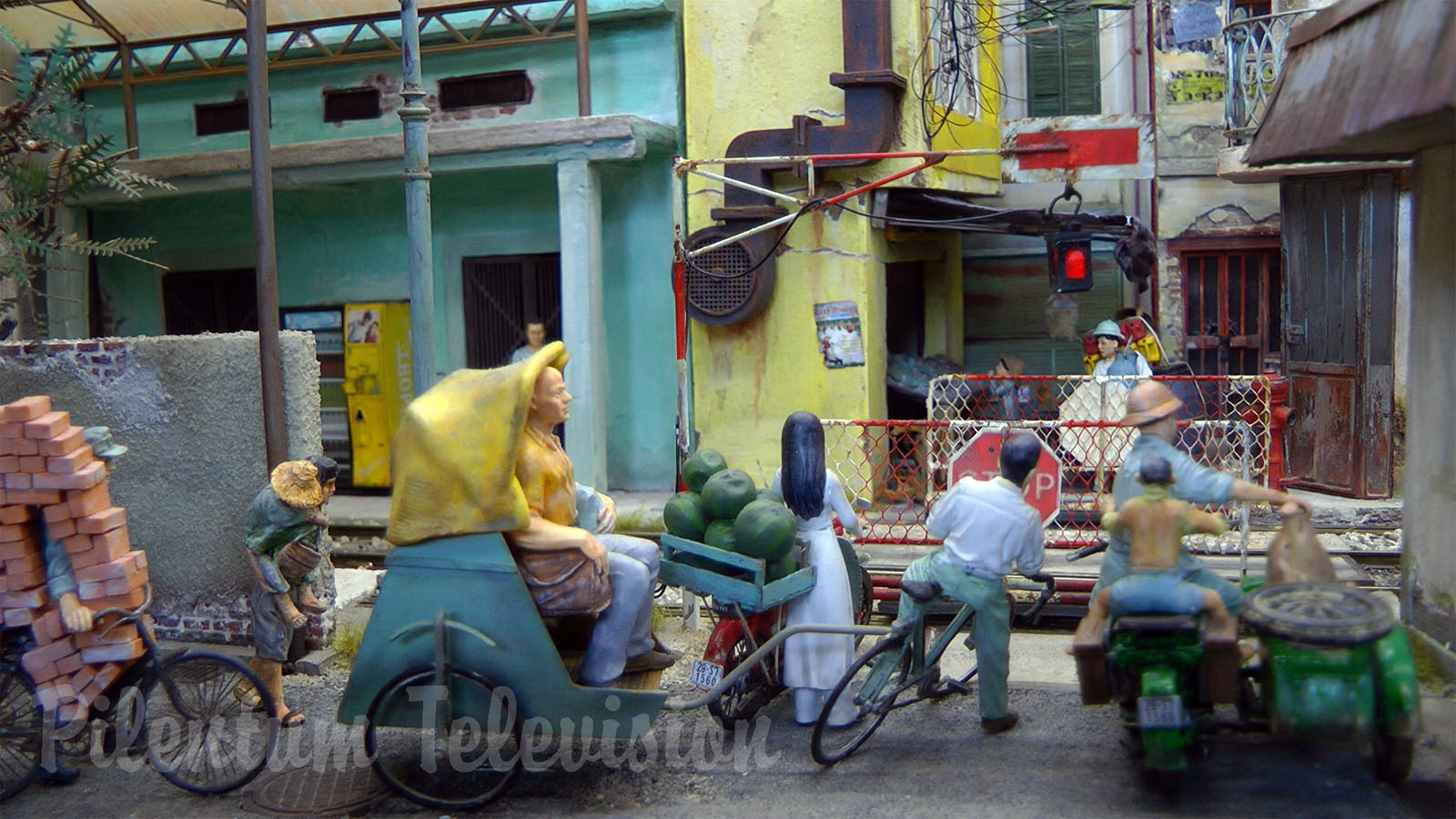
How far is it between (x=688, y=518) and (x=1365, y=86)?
12.7 feet

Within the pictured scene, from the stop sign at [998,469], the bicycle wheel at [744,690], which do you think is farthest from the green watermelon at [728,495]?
the stop sign at [998,469]

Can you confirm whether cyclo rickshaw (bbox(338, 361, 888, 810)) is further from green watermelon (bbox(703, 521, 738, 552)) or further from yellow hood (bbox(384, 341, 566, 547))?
green watermelon (bbox(703, 521, 738, 552))

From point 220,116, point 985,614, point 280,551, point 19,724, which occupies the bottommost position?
point 19,724

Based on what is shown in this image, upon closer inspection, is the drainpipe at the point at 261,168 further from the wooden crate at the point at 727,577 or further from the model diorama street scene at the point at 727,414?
the wooden crate at the point at 727,577

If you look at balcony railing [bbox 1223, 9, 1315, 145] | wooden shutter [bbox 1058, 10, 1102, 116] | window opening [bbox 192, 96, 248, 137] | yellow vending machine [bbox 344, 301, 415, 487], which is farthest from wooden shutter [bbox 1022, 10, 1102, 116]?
window opening [bbox 192, 96, 248, 137]

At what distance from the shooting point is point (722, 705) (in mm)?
6824

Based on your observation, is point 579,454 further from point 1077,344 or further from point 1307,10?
point 1307,10

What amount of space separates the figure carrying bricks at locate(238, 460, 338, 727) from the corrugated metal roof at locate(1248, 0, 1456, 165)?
537 cm

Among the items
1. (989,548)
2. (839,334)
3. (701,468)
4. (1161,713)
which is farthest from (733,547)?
(839,334)

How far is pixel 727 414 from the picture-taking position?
39.7 ft

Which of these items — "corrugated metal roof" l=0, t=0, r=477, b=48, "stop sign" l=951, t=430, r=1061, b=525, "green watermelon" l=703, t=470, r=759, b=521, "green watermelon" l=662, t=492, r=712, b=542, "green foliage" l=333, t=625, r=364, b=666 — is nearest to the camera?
"green watermelon" l=703, t=470, r=759, b=521

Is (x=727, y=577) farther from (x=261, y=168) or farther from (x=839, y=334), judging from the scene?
(x=839, y=334)

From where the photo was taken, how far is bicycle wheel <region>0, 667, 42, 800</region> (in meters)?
6.43

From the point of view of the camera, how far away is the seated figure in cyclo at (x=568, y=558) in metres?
5.93
